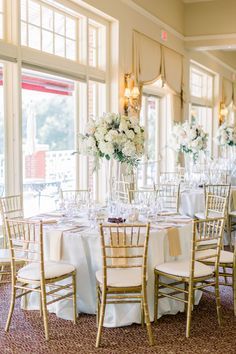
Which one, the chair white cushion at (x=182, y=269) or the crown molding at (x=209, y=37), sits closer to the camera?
the chair white cushion at (x=182, y=269)

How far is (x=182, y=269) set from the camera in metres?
4.33

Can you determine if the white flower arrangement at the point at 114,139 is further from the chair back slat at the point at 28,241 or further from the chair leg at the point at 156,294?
the chair leg at the point at 156,294

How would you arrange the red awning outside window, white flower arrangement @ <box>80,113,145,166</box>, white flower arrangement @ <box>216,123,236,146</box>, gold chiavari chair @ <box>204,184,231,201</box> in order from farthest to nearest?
white flower arrangement @ <box>216,123,236,146</box>
gold chiavari chair @ <box>204,184,231,201</box>
the red awning outside window
white flower arrangement @ <box>80,113,145,166</box>

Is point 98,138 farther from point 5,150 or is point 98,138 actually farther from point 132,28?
point 132,28

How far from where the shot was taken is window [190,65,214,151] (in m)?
13.7

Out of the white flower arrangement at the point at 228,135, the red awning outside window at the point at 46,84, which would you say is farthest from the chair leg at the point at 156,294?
the white flower arrangement at the point at 228,135

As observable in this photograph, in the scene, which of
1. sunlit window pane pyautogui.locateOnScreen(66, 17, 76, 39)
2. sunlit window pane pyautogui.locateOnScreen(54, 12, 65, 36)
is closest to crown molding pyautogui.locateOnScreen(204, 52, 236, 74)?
sunlit window pane pyautogui.locateOnScreen(66, 17, 76, 39)

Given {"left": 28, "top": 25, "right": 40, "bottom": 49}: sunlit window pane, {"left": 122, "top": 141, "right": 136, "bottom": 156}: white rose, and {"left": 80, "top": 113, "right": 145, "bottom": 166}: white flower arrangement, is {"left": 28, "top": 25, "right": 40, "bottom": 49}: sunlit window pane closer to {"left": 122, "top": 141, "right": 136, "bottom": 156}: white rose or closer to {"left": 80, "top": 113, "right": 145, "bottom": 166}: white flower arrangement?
{"left": 80, "top": 113, "right": 145, "bottom": 166}: white flower arrangement

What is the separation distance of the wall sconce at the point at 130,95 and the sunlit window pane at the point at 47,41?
1956mm

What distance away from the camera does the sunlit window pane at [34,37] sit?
264 inches

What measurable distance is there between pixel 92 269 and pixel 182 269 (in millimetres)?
867

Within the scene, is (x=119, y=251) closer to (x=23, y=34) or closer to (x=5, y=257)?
(x=5, y=257)

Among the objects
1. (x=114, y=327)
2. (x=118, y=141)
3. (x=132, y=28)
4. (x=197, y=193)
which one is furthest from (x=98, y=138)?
(x=132, y=28)

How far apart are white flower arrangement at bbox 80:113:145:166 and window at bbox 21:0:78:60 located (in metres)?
2.27
